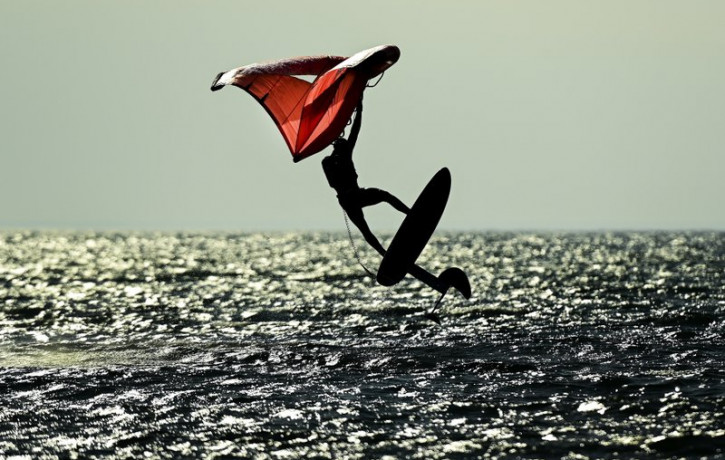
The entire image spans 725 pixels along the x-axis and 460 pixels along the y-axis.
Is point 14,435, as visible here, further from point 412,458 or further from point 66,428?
point 412,458

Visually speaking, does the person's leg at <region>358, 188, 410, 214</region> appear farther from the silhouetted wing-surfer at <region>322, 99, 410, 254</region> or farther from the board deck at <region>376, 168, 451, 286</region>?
the board deck at <region>376, 168, 451, 286</region>

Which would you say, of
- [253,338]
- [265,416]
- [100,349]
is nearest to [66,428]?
[265,416]

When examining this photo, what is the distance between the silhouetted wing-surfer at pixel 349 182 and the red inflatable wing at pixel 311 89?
0.50 m

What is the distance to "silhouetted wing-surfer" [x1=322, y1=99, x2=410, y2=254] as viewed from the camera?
1345cm

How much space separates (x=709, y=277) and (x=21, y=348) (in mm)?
34015

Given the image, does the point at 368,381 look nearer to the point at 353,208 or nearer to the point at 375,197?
the point at 353,208

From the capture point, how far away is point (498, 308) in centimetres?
2978

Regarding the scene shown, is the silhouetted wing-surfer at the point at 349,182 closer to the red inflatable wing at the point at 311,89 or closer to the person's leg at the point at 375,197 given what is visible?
the person's leg at the point at 375,197

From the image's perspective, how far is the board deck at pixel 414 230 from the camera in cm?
1407

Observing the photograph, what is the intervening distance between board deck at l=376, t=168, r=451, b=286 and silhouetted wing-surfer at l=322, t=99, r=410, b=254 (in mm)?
502

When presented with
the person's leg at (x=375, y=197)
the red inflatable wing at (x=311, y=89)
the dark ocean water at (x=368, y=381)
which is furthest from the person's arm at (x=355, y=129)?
the dark ocean water at (x=368, y=381)

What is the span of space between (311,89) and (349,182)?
5.06ft

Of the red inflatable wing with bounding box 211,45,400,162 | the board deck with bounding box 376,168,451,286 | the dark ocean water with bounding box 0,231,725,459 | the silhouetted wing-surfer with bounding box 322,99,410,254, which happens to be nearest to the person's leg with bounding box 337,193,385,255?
Answer: the silhouetted wing-surfer with bounding box 322,99,410,254

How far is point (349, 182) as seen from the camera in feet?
44.7
